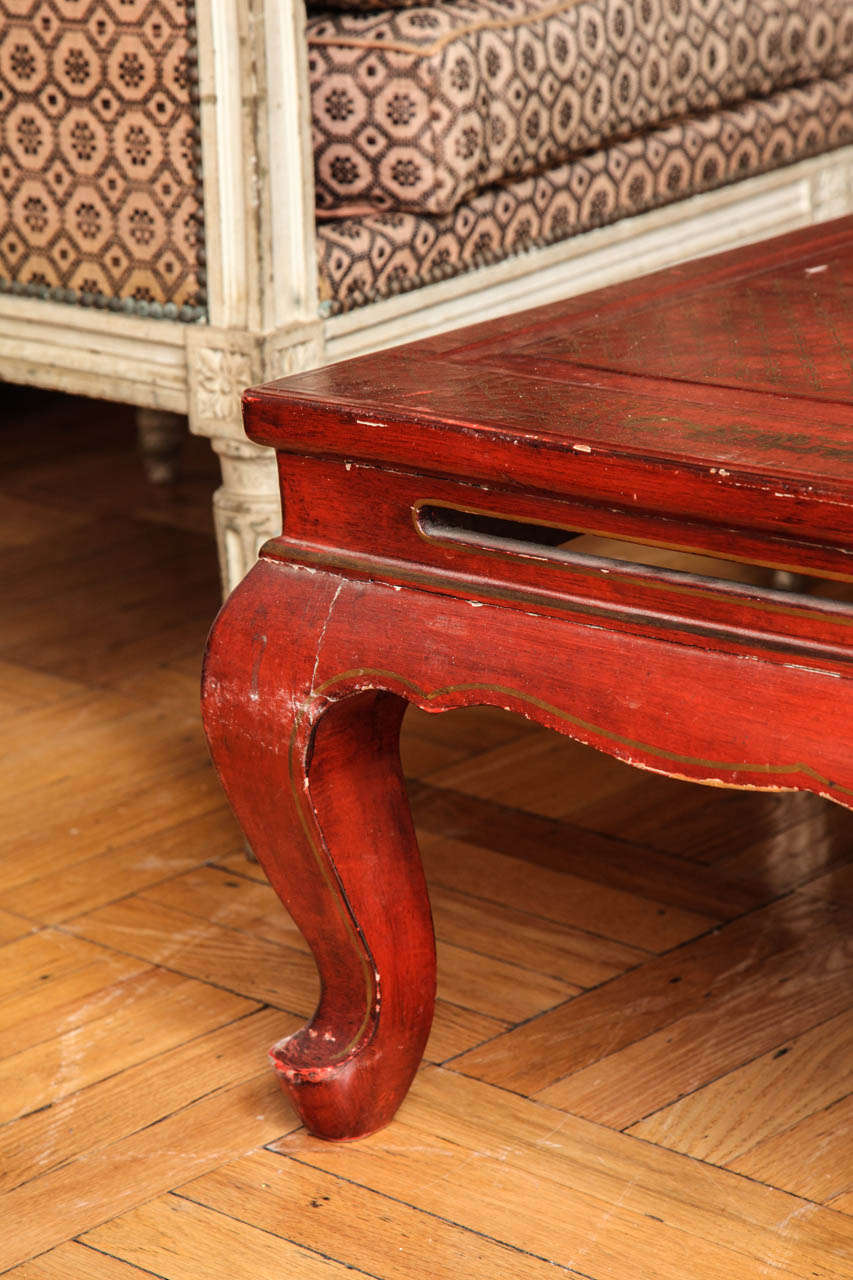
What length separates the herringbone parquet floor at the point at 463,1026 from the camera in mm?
857

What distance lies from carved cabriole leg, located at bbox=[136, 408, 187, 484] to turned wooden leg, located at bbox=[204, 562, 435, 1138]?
1133mm

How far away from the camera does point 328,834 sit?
86cm

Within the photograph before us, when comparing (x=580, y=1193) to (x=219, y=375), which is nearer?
(x=580, y=1193)

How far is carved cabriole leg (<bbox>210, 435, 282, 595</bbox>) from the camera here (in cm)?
117

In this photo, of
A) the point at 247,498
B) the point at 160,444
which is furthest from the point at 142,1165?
the point at 160,444

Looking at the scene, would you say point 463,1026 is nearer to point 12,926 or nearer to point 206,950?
point 206,950

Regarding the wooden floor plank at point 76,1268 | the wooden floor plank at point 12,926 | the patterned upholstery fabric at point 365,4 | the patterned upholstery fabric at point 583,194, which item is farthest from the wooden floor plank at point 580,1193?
the patterned upholstery fabric at point 365,4

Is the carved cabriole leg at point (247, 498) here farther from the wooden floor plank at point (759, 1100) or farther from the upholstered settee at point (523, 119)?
the wooden floor plank at point (759, 1100)

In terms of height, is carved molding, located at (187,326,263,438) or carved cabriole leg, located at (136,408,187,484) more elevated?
carved molding, located at (187,326,263,438)

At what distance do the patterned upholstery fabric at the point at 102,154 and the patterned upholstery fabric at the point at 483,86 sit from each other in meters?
0.13

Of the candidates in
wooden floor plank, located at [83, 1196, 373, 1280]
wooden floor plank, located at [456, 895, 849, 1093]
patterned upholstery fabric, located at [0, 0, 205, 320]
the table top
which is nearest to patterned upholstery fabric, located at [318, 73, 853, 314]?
patterned upholstery fabric, located at [0, 0, 205, 320]

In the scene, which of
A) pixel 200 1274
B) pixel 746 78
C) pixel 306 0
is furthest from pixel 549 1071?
pixel 746 78

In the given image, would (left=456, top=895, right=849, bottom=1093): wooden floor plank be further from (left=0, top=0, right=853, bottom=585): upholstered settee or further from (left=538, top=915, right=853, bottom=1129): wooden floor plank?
(left=0, top=0, right=853, bottom=585): upholstered settee

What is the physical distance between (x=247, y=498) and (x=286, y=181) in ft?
0.66
